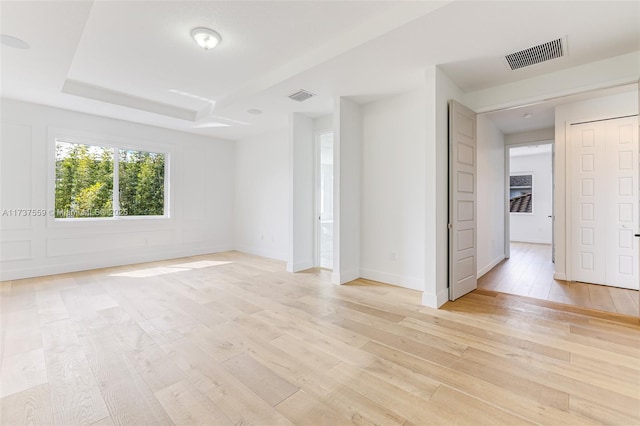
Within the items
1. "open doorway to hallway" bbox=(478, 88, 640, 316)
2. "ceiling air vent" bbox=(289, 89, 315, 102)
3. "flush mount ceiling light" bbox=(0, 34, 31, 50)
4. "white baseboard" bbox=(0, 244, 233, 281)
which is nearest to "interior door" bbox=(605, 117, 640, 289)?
"open doorway to hallway" bbox=(478, 88, 640, 316)

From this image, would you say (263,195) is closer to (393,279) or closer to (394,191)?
(394,191)

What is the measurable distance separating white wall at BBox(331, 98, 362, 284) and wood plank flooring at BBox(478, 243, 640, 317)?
1.94 meters

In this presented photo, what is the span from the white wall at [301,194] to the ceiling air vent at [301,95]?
0.71 meters

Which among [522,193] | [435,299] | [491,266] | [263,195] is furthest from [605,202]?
[263,195]

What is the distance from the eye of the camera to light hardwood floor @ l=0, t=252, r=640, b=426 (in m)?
1.64

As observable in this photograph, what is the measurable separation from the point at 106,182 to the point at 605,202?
27.4 feet

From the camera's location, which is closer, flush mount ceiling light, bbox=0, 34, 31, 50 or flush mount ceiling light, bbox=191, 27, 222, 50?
flush mount ceiling light, bbox=0, 34, 31, 50

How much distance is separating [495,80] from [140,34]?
163 inches

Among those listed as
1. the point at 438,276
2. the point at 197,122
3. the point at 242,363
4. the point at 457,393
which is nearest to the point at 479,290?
the point at 438,276

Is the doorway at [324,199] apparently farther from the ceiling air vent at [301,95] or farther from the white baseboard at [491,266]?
the white baseboard at [491,266]

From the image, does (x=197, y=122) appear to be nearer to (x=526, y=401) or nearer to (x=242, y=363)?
(x=242, y=363)

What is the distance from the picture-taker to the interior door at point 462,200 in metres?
3.44

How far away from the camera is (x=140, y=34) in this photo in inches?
116

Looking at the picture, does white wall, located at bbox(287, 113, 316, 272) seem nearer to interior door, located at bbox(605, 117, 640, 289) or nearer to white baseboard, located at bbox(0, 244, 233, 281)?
white baseboard, located at bbox(0, 244, 233, 281)
